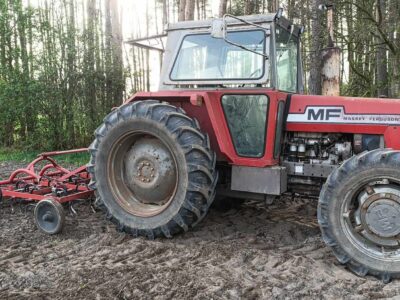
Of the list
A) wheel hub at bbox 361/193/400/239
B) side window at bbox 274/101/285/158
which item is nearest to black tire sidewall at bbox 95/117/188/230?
side window at bbox 274/101/285/158

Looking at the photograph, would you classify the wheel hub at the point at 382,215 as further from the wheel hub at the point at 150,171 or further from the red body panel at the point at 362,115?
the wheel hub at the point at 150,171

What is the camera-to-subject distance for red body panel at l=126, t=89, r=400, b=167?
398 cm

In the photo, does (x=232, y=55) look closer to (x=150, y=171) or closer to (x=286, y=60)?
(x=286, y=60)

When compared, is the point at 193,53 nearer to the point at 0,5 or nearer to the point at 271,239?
the point at 271,239

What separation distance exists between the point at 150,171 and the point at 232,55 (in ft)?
4.65

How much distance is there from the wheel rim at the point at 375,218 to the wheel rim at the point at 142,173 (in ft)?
5.38

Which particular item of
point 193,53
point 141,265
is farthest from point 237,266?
point 193,53

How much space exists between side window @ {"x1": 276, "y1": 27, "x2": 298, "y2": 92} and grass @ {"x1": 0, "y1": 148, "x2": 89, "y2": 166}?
18.9 feet

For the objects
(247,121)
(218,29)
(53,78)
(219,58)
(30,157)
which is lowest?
(30,157)

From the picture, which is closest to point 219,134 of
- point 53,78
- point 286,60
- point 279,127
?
point 279,127

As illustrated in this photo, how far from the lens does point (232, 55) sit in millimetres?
4316

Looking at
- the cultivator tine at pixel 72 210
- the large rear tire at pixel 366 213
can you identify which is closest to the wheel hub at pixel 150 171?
the cultivator tine at pixel 72 210

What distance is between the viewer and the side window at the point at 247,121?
4.22m

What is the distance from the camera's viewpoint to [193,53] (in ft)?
14.8
